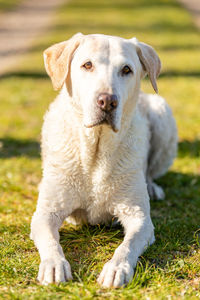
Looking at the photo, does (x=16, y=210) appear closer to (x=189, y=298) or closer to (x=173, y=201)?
(x=173, y=201)

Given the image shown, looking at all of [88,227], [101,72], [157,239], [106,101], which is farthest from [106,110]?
[157,239]

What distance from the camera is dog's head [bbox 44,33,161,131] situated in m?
3.33

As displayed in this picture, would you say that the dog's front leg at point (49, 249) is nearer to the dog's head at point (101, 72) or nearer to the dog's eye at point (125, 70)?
the dog's head at point (101, 72)

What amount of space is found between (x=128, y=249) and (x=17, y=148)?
364 cm

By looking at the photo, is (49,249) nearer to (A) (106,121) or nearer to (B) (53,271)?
(B) (53,271)

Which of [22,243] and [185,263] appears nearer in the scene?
[185,263]

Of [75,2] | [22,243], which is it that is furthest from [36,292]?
[75,2]

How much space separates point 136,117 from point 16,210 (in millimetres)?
1560

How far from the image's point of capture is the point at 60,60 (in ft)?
12.3

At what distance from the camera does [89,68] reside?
3516 millimetres

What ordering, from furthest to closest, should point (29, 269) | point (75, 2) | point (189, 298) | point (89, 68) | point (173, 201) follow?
point (75, 2)
point (173, 201)
point (89, 68)
point (29, 269)
point (189, 298)

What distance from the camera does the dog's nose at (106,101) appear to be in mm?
3246

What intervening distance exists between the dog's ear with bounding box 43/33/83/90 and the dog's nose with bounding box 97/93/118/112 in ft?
1.79

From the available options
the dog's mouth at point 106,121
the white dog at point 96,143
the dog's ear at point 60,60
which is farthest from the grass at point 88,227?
the dog's ear at point 60,60
